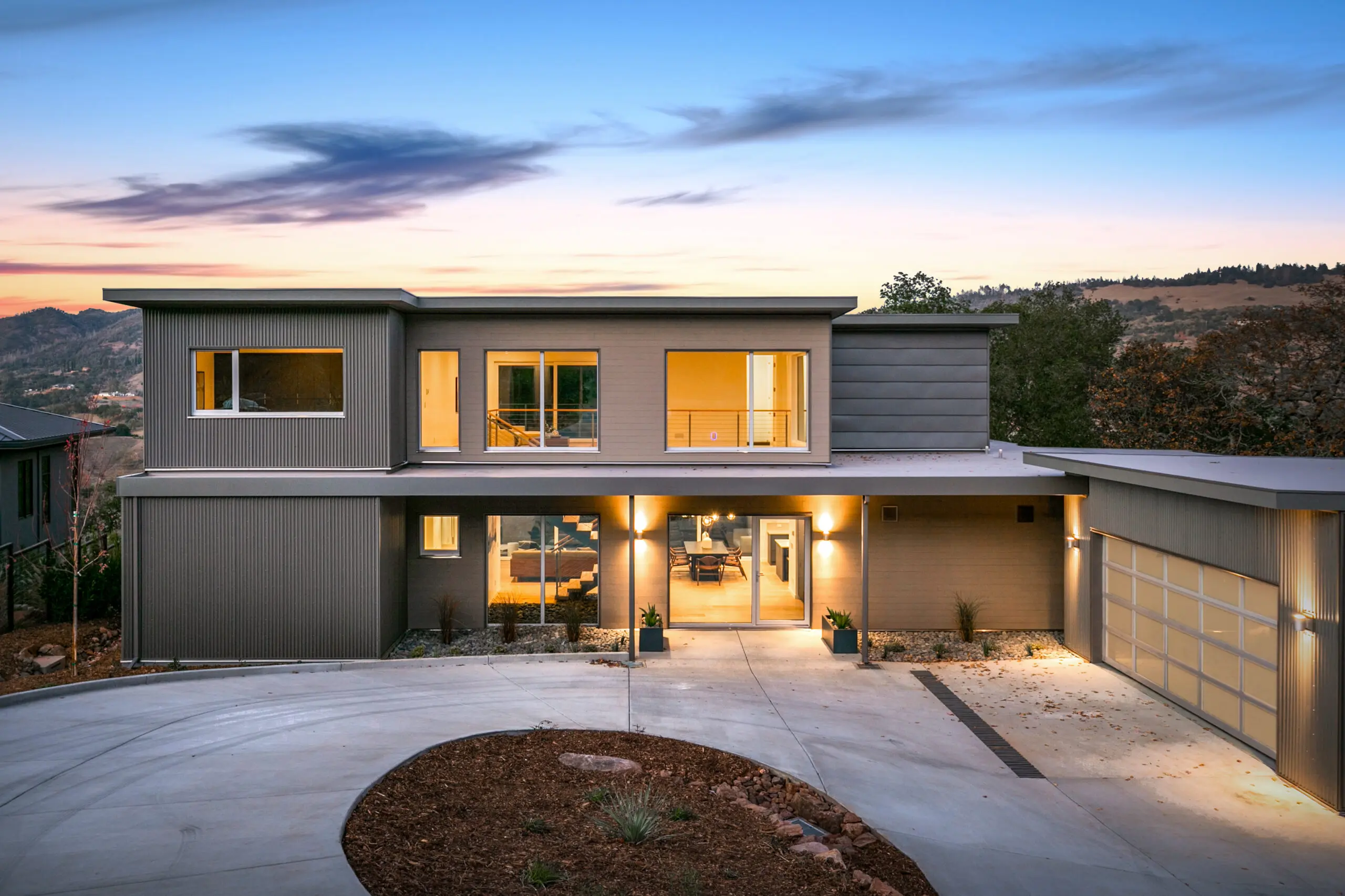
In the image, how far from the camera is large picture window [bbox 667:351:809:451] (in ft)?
49.0

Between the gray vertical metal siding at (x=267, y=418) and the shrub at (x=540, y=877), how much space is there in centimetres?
864

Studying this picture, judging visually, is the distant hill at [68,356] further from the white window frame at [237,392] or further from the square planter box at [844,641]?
the square planter box at [844,641]

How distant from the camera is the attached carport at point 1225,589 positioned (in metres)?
8.10

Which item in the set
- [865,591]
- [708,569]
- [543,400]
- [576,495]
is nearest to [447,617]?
[576,495]

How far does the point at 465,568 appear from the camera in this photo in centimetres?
1450

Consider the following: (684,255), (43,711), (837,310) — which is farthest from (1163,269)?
(43,711)

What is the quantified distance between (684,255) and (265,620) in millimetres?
18675

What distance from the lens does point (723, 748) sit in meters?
9.11

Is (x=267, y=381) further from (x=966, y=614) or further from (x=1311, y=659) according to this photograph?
(x=1311, y=659)

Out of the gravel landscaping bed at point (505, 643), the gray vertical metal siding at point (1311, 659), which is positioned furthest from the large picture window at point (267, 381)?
the gray vertical metal siding at point (1311, 659)

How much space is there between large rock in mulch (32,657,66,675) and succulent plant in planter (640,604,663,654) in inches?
332

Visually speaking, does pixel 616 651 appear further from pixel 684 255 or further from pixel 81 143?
pixel 81 143

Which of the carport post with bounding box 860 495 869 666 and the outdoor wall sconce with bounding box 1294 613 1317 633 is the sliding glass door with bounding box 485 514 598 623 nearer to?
the carport post with bounding box 860 495 869 666

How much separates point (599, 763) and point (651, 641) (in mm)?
4983
